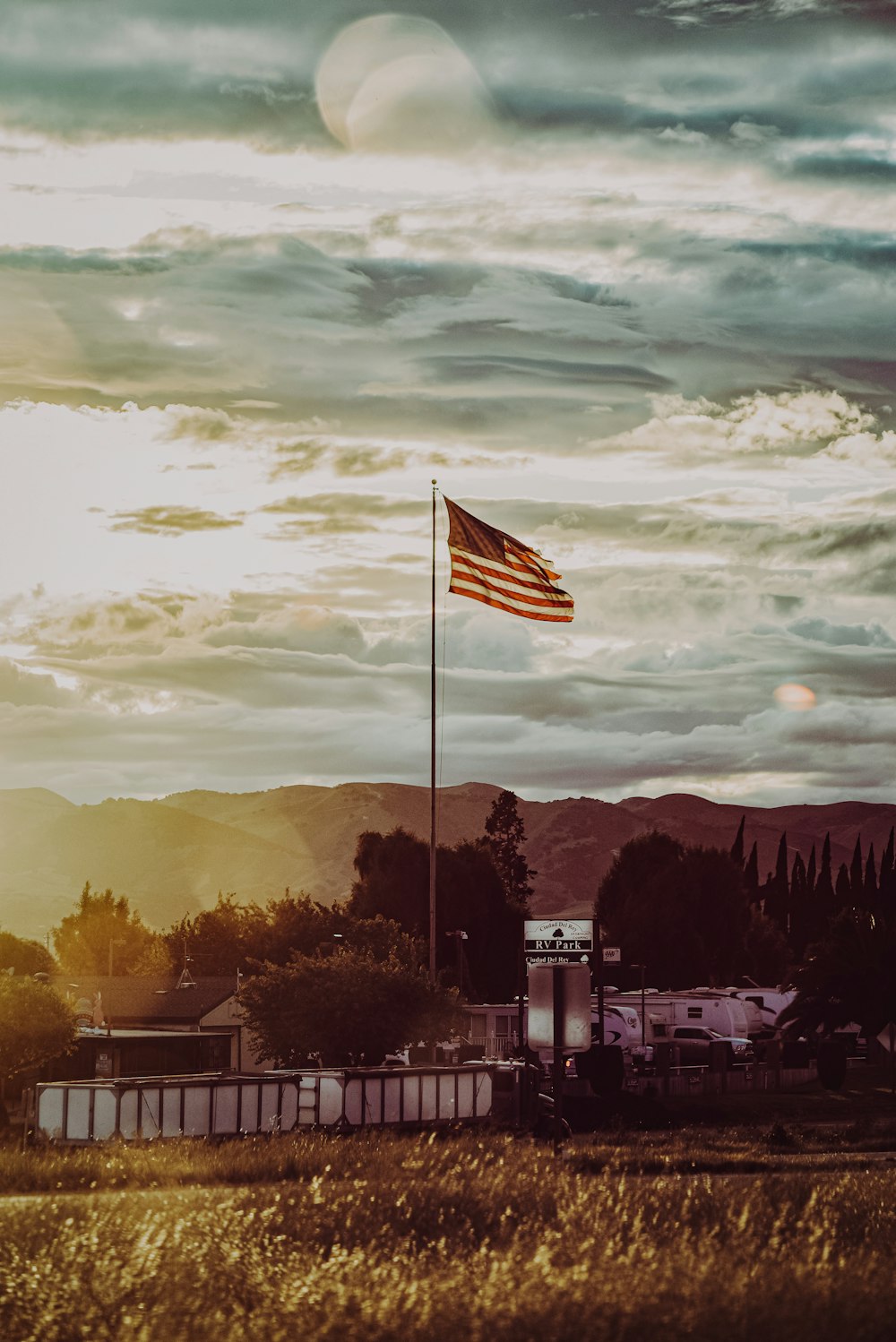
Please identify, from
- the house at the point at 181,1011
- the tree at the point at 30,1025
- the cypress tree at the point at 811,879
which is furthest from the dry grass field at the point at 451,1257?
the cypress tree at the point at 811,879

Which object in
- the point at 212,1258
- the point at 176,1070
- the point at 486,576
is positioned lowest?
the point at 176,1070

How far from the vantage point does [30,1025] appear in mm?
63312

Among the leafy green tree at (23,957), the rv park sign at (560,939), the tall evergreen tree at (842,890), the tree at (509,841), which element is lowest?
the leafy green tree at (23,957)

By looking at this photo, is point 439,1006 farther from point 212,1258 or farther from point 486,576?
point 212,1258

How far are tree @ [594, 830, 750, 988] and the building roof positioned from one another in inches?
1479

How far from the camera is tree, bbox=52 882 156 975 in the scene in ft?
534

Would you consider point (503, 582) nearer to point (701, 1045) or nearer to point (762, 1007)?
point (701, 1045)

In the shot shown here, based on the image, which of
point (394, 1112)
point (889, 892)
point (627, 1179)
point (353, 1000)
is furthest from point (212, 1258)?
point (889, 892)

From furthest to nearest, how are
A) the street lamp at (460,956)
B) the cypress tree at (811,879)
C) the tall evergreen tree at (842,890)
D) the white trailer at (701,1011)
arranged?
the cypress tree at (811,879) → the tall evergreen tree at (842,890) → the street lamp at (460,956) → the white trailer at (701,1011)

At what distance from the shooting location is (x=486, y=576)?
46.5 metres

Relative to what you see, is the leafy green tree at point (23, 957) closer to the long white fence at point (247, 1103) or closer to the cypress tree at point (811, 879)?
the long white fence at point (247, 1103)

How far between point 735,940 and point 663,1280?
11696cm

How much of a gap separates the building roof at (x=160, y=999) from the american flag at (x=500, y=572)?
4622cm

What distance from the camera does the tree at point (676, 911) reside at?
4796 inches
